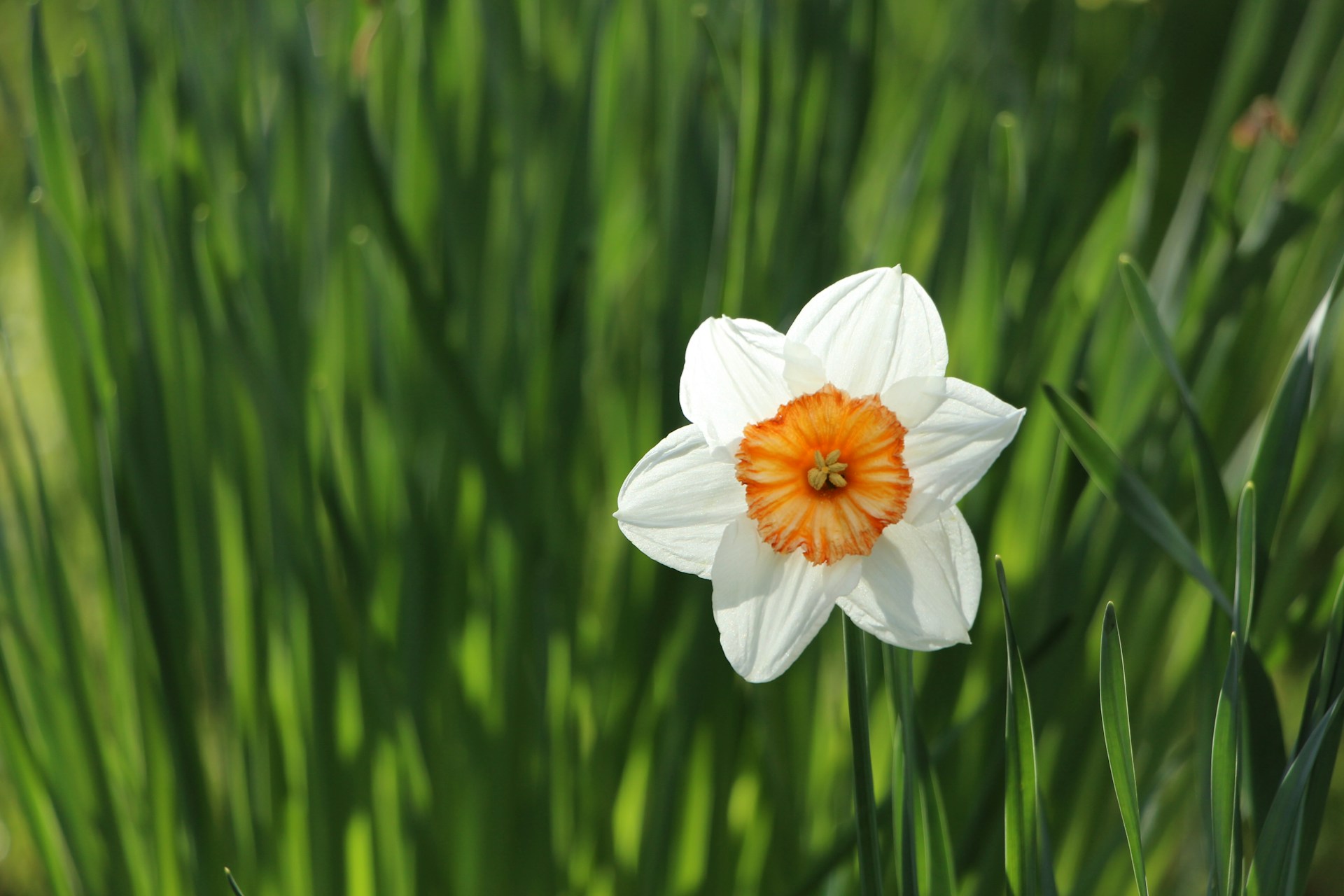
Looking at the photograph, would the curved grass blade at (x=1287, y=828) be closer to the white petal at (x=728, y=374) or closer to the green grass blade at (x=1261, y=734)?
the green grass blade at (x=1261, y=734)

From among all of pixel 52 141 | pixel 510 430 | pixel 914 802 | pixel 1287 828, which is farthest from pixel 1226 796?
pixel 52 141

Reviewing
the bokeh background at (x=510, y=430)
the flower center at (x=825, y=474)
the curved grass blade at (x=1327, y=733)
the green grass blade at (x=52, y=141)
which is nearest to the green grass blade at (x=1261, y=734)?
the curved grass blade at (x=1327, y=733)

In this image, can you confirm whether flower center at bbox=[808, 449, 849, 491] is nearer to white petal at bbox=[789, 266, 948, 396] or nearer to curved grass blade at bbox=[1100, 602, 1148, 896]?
white petal at bbox=[789, 266, 948, 396]

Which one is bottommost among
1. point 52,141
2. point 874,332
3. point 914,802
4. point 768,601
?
point 914,802

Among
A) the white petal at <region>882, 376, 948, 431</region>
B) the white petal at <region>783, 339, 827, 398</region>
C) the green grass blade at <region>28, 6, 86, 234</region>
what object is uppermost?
the green grass blade at <region>28, 6, 86, 234</region>

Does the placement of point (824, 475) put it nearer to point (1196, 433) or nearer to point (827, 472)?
point (827, 472)

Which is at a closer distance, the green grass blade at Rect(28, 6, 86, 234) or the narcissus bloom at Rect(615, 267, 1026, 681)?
the narcissus bloom at Rect(615, 267, 1026, 681)

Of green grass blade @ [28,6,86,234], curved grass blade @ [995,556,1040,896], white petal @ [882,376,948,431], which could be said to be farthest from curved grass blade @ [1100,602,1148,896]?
green grass blade @ [28,6,86,234]
